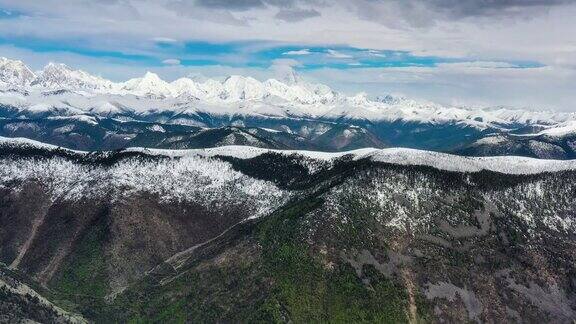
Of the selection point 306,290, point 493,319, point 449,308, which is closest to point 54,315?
point 306,290

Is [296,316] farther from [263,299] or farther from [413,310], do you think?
[413,310]

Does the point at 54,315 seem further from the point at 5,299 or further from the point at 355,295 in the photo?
the point at 355,295

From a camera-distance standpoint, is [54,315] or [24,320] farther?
[54,315]

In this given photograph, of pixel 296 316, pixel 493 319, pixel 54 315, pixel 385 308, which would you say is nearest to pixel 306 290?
pixel 296 316

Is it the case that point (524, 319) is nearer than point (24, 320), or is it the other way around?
point (24, 320)

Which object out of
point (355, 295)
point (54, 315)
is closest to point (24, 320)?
point (54, 315)

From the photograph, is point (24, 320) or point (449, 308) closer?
point (24, 320)

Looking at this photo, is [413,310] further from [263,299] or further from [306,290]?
[263,299]
